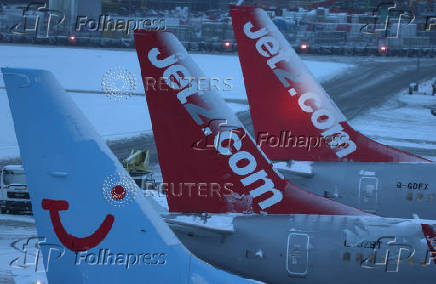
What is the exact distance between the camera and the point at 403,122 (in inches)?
1700

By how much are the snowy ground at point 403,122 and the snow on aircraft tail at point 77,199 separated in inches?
1028

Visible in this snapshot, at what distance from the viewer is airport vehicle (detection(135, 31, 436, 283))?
12.1 metres

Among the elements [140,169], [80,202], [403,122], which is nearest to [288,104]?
[140,169]

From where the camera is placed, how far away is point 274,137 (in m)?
17.7

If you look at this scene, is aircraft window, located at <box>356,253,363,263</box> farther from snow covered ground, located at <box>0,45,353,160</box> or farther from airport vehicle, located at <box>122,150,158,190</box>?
snow covered ground, located at <box>0,45,353,160</box>

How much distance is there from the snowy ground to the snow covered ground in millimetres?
7901

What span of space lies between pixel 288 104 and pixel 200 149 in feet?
15.9

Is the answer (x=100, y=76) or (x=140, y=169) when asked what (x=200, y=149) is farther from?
(x=100, y=76)

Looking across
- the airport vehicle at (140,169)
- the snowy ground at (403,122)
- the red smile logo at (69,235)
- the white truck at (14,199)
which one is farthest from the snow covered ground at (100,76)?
the red smile logo at (69,235)

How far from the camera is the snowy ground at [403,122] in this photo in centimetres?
3706

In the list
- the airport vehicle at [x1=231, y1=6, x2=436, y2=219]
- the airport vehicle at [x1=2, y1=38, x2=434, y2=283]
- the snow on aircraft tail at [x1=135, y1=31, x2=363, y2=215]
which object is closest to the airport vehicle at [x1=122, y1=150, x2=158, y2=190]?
the airport vehicle at [x1=231, y1=6, x2=436, y2=219]

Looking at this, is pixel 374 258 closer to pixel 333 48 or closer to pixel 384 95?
pixel 384 95

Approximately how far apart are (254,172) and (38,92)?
19.7 ft

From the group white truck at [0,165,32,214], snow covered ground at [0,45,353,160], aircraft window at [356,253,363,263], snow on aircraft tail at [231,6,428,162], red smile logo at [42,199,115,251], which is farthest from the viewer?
snow covered ground at [0,45,353,160]
